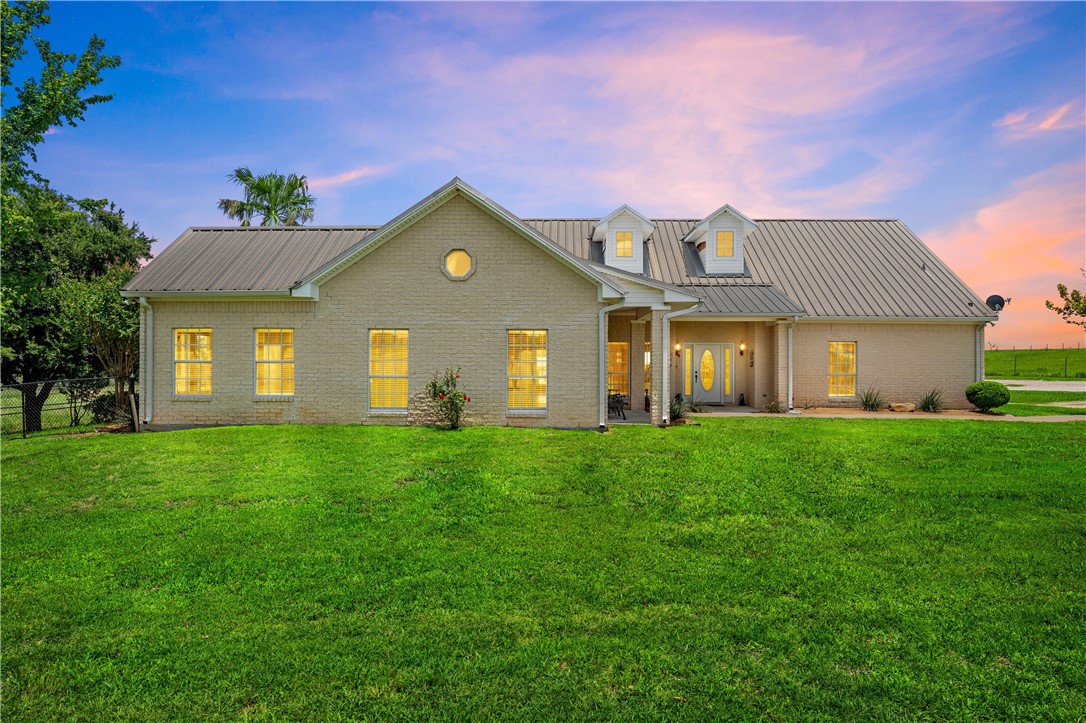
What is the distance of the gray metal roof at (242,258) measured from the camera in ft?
49.5

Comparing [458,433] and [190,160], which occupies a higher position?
[190,160]

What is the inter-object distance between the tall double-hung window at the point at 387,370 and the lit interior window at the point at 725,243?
1277cm

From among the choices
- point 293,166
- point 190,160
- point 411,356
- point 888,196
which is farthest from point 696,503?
point 293,166

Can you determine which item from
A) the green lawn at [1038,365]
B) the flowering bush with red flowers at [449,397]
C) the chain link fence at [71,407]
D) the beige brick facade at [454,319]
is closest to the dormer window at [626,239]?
the beige brick facade at [454,319]

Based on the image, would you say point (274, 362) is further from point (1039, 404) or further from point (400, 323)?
point (1039, 404)

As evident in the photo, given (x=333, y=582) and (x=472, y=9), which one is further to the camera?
(x=472, y=9)

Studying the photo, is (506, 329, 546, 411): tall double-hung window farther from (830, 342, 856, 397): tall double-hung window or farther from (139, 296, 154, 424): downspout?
(830, 342, 856, 397): tall double-hung window

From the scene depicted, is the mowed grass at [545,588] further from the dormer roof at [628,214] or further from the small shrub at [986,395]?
the dormer roof at [628,214]

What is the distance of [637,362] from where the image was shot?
18328 millimetres

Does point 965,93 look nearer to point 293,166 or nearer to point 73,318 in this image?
point 73,318

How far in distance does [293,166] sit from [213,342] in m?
19.7

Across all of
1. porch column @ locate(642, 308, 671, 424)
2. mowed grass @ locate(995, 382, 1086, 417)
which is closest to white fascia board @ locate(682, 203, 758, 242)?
porch column @ locate(642, 308, 671, 424)

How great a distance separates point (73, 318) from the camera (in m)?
16.2

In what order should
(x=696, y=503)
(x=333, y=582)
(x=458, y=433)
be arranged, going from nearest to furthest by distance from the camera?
(x=333, y=582)
(x=696, y=503)
(x=458, y=433)
